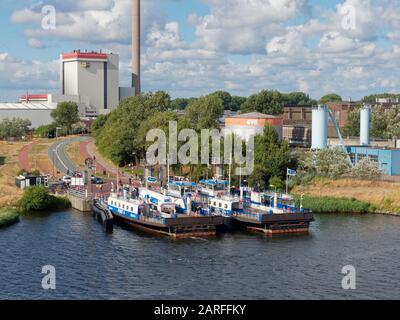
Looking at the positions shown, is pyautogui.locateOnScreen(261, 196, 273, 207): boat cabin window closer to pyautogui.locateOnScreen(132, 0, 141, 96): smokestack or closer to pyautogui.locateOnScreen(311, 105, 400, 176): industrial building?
pyautogui.locateOnScreen(311, 105, 400, 176): industrial building

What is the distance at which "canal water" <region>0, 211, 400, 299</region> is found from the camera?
120ft

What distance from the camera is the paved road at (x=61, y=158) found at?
84812mm

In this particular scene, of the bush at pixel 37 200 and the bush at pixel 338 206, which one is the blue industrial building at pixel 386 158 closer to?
the bush at pixel 338 206

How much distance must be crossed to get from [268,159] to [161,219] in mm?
24170

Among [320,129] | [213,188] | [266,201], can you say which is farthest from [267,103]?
[213,188]

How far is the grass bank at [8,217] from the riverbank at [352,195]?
88.4 feet

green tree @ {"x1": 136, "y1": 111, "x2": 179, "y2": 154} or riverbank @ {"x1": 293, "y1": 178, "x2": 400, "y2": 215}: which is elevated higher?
green tree @ {"x1": 136, "y1": 111, "x2": 179, "y2": 154}

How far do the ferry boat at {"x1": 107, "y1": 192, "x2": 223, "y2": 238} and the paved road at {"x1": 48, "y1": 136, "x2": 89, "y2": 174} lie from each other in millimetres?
27171

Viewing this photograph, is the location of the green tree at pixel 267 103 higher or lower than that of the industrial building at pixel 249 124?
higher

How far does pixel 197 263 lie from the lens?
42750 mm

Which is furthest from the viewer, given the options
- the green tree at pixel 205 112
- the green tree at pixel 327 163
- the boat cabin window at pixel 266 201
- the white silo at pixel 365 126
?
the white silo at pixel 365 126

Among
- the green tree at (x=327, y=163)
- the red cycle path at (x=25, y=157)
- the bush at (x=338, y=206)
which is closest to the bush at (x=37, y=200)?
the red cycle path at (x=25, y=157)

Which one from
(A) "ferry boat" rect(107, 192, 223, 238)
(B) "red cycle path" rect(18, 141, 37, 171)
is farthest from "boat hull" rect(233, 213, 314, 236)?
(B) "red cycle path" rect(18, 141, 37, 171)

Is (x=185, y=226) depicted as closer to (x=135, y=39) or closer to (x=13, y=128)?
(x=13, y=128)
